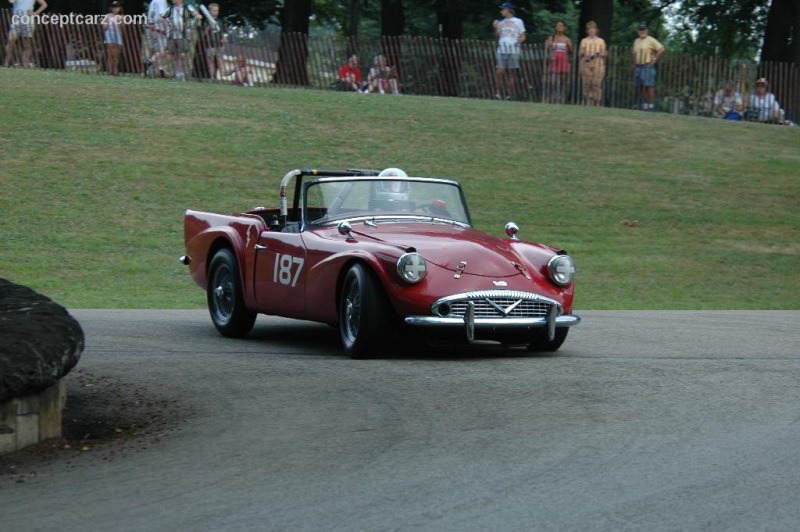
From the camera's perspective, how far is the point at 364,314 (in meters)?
9.48

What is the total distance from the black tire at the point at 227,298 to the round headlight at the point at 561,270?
2.81 metres

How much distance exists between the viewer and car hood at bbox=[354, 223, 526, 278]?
982cm

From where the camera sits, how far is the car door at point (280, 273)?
420 inches

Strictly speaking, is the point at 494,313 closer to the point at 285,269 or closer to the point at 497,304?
the point at 497,304

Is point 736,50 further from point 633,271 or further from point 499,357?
point 499,357

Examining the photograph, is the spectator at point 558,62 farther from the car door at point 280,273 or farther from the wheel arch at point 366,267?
the wheel arch at point 366,267

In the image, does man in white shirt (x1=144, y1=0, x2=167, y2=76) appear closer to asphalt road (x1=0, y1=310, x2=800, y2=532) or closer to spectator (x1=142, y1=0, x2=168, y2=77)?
spectator (x1=142, y1=0, x2=168, y2=77)

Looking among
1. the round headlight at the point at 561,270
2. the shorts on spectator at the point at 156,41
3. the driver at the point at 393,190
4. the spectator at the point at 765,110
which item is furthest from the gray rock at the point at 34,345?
the spectator at the point at 765,110

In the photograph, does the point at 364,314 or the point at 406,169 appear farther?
the point at 406,169

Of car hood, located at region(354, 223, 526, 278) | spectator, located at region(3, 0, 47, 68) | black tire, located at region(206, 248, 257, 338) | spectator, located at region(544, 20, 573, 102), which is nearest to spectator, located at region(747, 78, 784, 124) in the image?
spectator, located at region(544, 20, 573, 102)

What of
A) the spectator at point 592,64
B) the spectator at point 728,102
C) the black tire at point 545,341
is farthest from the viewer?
the spectator at point 728,102

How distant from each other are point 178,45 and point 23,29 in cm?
372

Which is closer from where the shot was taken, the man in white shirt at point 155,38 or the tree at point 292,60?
the man in white shirt at point 155,38

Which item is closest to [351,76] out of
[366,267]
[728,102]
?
[728,102]
